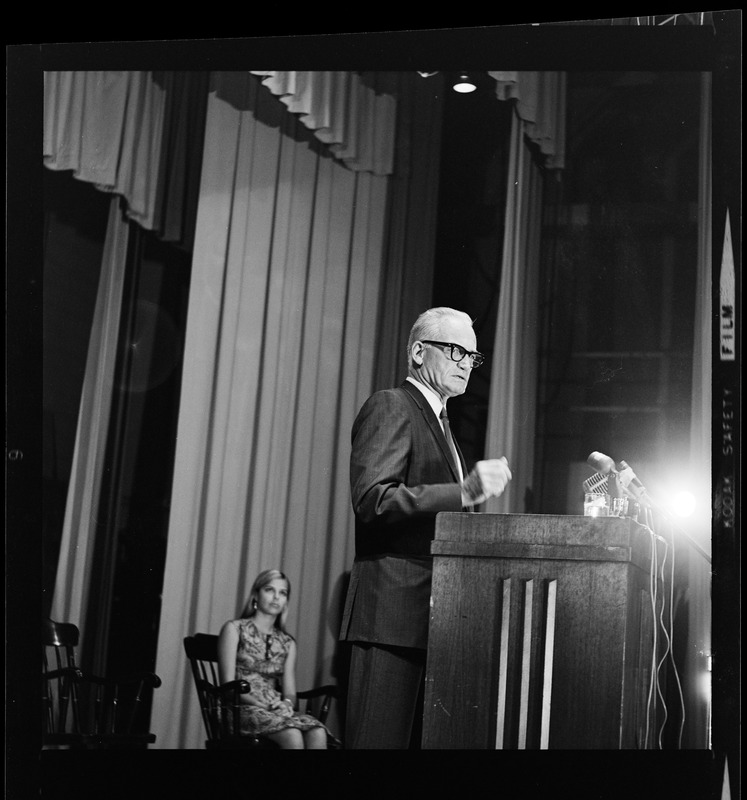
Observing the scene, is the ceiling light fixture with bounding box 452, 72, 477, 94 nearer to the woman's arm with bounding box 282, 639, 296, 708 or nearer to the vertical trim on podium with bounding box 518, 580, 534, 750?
the vertical trim on podium with bounding box 518, 580, 534, 750

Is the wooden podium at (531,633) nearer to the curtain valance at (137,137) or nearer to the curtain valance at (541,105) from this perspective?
the curtain valance at (541,105)

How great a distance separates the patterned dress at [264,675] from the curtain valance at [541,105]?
1957 mm

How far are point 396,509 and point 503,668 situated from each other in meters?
0.52

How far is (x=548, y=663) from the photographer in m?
2.56

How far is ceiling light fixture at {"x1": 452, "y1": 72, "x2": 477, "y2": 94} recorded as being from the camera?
11.4ft

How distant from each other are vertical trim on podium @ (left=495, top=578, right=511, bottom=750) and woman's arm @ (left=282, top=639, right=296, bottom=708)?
142 cm

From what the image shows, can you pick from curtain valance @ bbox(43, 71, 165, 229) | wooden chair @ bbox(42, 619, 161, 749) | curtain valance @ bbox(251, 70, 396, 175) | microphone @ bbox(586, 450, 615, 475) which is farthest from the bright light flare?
curtain valance @ bbox(43, 71, 165, 229)

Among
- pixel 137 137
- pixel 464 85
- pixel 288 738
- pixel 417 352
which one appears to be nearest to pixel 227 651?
pixel 288 738

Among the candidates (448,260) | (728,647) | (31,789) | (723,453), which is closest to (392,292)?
(448,260)

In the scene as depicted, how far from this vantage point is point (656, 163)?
3.31 m

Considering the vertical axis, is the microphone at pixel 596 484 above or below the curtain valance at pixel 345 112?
below

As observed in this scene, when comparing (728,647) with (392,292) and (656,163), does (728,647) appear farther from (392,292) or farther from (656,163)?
(392,292)

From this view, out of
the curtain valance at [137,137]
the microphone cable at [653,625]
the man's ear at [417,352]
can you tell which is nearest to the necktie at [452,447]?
the man's ear at [417,352]

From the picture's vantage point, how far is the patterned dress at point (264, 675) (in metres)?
3.64
